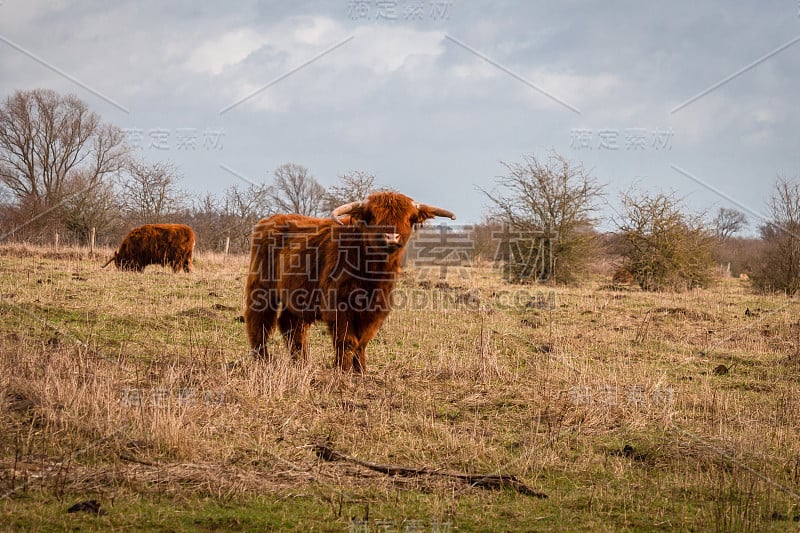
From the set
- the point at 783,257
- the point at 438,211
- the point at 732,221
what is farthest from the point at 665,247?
the point at 732,221

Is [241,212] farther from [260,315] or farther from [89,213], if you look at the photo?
[260,315]

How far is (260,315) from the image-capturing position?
918 centimetres

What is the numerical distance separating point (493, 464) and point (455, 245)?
26.9 m

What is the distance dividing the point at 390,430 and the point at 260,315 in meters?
3.69

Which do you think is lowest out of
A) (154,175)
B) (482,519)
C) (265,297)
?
(482,519)

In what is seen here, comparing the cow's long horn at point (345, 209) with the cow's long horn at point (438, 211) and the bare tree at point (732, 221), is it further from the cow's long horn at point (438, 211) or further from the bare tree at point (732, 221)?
the bare tree at point (732, 221)

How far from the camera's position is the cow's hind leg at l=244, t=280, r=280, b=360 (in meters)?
9.13

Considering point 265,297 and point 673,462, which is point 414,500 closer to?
point 673,462

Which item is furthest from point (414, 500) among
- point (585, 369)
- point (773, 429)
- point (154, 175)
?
point (154, 175)

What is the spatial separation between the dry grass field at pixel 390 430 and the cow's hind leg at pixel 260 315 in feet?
1.68

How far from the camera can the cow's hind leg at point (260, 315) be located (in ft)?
30.0

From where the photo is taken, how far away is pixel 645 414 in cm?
696

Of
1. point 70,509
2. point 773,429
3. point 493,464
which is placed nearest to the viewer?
point 70,509

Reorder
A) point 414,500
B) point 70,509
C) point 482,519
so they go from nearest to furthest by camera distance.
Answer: point 70,509
point 482,519
point 414,500
